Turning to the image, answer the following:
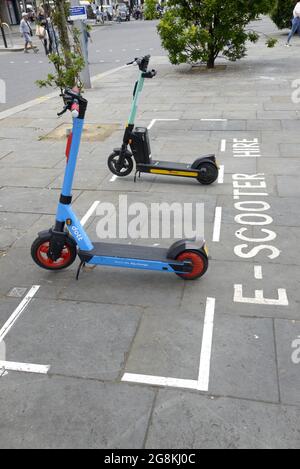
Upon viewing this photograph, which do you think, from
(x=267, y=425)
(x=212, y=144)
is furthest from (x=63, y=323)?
(x=212, y=144)

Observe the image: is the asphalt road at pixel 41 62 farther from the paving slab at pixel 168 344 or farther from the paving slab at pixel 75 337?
the paving slab at pixel 168 344

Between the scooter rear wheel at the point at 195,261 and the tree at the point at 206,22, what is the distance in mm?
12294

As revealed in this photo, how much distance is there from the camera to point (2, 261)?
473 cm

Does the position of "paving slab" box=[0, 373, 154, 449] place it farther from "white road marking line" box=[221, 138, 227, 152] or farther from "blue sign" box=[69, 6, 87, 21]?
"blue sign" box=[69, 6, 87, 21]

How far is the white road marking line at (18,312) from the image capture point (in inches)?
143

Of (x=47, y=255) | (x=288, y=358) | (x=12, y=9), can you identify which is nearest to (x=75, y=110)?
(x=47, y=255)

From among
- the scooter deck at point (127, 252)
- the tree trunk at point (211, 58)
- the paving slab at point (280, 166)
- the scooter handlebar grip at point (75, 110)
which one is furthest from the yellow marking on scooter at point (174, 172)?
the tree trunk at point (211, 58)

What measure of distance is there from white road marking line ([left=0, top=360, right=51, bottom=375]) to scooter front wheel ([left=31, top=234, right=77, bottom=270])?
4.35ft

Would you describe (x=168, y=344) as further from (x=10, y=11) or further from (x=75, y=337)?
(x=10, y=11)

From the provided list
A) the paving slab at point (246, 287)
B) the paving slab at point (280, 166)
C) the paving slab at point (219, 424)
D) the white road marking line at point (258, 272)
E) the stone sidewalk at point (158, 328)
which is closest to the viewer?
the paving slab at point (219, 424)

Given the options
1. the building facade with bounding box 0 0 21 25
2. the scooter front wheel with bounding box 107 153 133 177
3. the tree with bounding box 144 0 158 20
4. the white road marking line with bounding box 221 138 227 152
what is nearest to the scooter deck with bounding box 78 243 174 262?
the scooter front wheel with bounding box 107 153 133 177

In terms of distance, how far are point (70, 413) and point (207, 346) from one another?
1.16m
